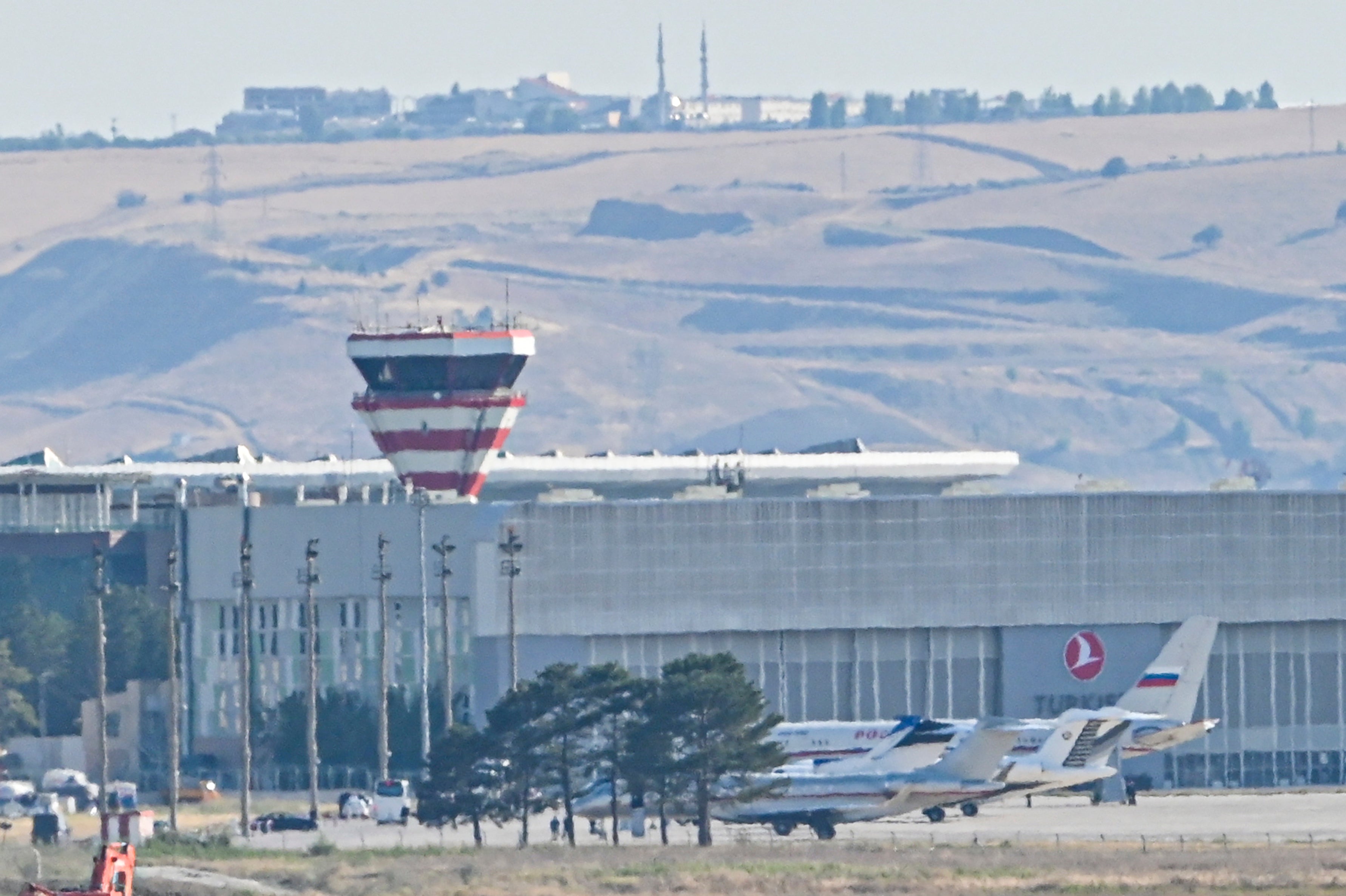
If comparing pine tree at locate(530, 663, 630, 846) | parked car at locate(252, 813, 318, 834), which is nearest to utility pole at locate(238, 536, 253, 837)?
parked car at locate(252, 813, 318, 834)

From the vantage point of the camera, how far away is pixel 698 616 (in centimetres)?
16950

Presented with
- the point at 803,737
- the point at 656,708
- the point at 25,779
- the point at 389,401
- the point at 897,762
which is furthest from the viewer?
the point at 389,401

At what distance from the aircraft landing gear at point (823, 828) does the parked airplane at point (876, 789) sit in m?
0.02

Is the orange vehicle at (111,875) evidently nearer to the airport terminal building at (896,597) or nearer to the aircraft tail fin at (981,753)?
the aircraft tail fin at (981,753)

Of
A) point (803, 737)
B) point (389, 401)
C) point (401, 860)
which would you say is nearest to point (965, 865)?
point (401, 860)

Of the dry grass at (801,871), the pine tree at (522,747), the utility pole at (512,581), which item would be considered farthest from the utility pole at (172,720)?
the dry grass at (801,871)

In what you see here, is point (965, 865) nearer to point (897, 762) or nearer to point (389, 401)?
point (897, 762)

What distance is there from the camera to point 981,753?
129m

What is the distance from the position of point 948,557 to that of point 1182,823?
4249cm

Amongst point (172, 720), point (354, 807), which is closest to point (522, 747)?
point (172, 720)

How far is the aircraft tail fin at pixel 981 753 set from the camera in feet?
421

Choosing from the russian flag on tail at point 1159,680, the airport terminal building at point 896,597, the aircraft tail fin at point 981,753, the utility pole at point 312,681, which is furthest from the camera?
the airport terminal building at point 896,597

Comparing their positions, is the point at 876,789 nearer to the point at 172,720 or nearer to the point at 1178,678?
the point at 172,720

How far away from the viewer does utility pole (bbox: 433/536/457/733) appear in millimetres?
154625
